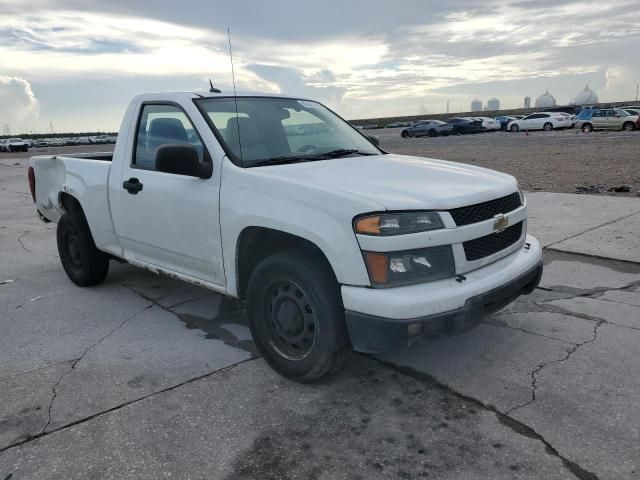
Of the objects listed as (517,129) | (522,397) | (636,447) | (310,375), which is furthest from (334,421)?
(517,129)

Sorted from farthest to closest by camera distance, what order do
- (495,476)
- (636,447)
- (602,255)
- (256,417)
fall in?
1. (602,255)
2. (256,417)
3. (636,447)
4. (495,476)

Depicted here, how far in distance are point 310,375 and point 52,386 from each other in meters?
1.68

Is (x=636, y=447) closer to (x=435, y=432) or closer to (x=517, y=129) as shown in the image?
(x=435, y=432)

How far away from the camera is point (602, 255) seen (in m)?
5.93

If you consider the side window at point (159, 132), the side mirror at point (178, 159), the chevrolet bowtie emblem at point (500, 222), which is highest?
the side window at point (159, 132)

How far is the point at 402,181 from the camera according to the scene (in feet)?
10.9

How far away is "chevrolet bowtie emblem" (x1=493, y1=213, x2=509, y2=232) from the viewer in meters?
3.32

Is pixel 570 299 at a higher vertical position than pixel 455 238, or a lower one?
lower

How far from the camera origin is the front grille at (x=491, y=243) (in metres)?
3.16

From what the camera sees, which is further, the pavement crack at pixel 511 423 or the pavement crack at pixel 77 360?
the pavement crack at pixel 77 360

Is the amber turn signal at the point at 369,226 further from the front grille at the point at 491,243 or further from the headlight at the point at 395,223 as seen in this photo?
the front grille at the point at 491,243

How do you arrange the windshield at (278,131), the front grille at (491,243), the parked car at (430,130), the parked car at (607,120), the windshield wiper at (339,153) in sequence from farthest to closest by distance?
the parked car at (430,130) < the parked car at (607,120) < the windshield wiper at (339,153) < the windshield at (278,131) < the front grille at (491,243)

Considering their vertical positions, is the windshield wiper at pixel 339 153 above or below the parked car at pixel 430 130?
above

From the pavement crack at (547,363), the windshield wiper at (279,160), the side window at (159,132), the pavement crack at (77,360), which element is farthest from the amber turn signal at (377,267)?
the pavement crack at (77,360)
